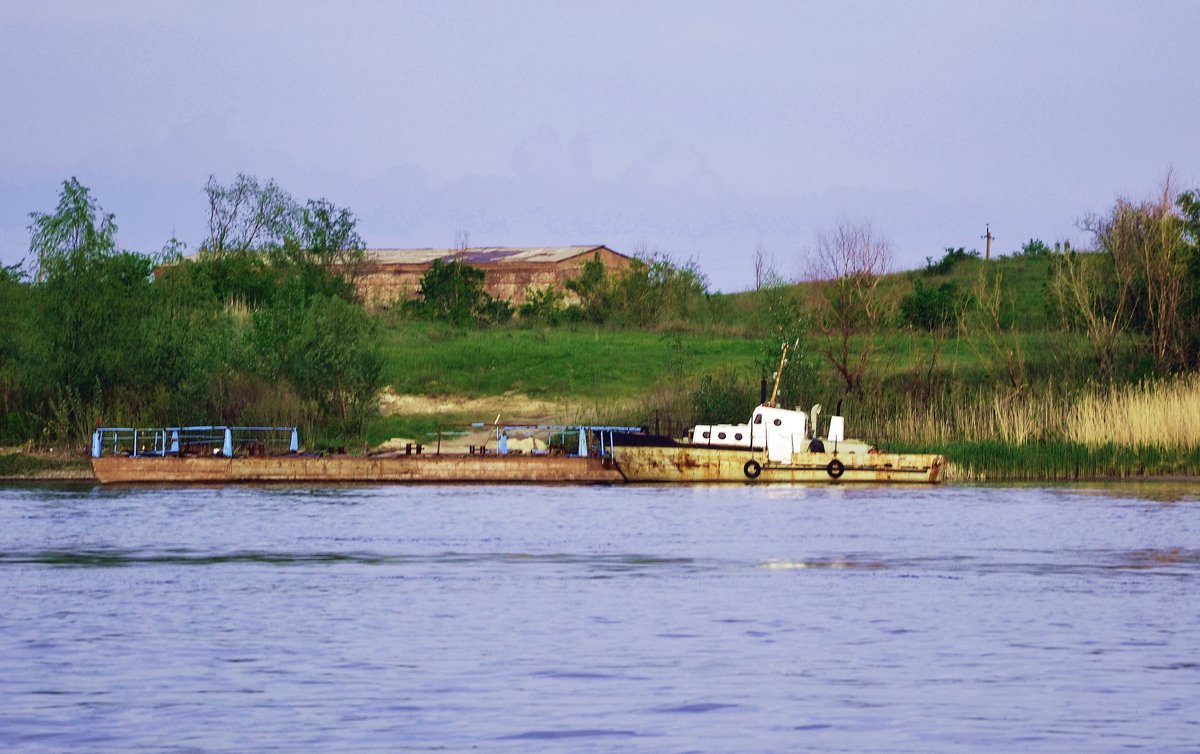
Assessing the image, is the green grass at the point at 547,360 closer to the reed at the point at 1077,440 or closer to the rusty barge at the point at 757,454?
the rusty barge at the point at 757,454

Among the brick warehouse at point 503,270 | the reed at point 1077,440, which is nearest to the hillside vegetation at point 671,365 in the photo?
the reed at point 1077,440

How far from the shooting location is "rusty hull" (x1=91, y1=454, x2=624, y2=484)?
5341 centimetres

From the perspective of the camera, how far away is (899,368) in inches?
2672

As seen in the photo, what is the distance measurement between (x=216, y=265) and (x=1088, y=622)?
71.0 meters

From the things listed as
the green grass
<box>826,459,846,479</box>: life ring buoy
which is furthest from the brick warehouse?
<box>826,459,846,479</box>: life ring buoy

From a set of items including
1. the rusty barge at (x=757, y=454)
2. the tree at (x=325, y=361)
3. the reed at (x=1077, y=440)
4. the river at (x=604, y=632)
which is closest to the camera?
the river at (x=604, y=632)

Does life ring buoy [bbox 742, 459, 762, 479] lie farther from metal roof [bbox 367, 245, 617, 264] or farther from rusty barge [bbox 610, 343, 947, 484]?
metal roof [bbox 367, 245, 617, 264]

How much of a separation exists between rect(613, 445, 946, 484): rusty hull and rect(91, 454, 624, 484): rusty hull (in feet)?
2.85

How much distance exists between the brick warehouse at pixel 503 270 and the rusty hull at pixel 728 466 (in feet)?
159

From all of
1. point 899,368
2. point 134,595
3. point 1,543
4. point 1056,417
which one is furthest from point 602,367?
point 134,595

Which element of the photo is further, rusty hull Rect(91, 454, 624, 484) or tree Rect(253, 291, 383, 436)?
tree Rect(253, 291, 383, 436)

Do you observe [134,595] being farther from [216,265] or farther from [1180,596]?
[216,265]

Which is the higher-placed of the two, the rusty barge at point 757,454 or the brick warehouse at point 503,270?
the brick warehouse at point 503,270

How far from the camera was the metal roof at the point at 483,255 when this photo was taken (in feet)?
352
